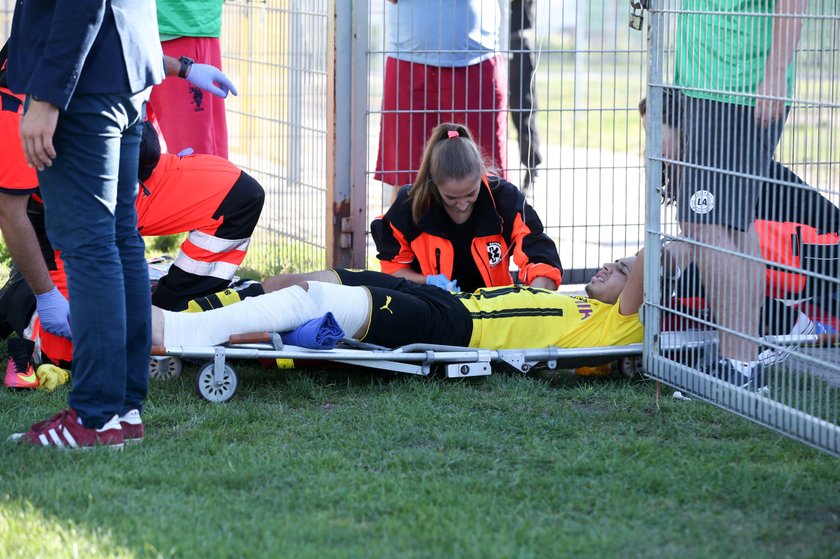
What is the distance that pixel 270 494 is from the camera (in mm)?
2910

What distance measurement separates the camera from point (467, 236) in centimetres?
477

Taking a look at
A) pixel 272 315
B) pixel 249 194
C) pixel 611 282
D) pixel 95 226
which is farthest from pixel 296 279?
pixel 95 226

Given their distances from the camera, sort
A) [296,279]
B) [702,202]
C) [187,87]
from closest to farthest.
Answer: [702,202]
[296,279]
[187,87]

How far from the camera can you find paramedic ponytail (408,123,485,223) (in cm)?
454

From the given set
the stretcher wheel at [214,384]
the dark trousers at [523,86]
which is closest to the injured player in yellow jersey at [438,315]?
the stretcher wheel at [214,384]

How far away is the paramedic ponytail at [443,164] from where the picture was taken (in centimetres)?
454

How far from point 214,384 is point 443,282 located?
1.21 meters

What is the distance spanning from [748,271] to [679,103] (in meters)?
0.60

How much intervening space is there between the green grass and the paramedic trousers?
0.21m

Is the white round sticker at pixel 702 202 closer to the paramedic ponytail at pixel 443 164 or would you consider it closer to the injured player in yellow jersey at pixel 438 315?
the injured player in yellow jersey at pixel 438 315

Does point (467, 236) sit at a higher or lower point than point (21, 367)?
higher

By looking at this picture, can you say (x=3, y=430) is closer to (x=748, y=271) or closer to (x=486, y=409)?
(x=486, y=409)

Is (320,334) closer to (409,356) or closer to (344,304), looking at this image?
(344,304)

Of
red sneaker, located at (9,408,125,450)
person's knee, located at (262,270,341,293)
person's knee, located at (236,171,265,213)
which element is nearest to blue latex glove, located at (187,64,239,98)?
person's knee, located at (236,171,265,213)
